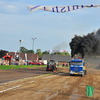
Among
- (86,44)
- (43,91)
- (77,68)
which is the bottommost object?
(43,91)

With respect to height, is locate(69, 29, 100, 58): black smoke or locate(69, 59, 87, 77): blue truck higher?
locate(69, 29, 100, 58): black smoke

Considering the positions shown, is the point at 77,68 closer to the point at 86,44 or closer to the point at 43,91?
the point at 43,91

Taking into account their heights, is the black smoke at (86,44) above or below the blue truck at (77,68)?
above

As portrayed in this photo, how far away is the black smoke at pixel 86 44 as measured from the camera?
53.4 m

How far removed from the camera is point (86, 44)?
176 ft

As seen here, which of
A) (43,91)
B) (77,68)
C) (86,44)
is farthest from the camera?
(86,44)

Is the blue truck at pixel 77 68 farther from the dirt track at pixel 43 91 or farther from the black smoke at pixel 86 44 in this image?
the black smoke at pixel 86 44

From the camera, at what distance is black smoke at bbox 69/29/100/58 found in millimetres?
53438

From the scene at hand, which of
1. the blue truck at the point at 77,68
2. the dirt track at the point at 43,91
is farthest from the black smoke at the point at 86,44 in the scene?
the dirt track at the point at 43,91

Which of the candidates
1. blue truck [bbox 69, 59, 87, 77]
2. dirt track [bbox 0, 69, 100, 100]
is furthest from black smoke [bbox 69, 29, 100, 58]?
dirt track [bbox 0, 69, 100, 100]

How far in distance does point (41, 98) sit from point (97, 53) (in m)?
49.7

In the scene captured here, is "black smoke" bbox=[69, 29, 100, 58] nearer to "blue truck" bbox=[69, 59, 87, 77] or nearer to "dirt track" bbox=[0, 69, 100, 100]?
"blue truck" bbox=[69, 59, 87, 77]

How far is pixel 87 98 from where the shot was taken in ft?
29.8

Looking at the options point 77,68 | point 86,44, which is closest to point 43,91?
point 77,68
